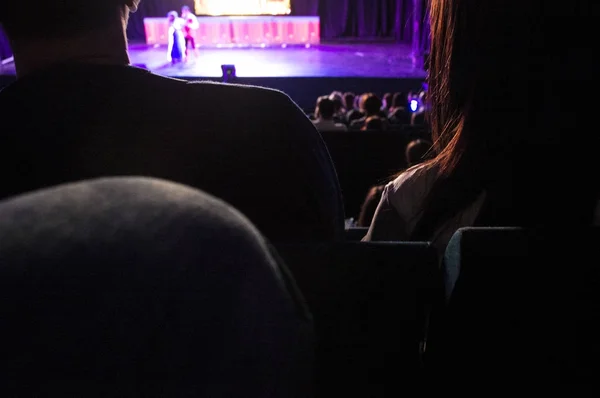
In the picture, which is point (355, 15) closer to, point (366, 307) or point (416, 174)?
point (416, 174)

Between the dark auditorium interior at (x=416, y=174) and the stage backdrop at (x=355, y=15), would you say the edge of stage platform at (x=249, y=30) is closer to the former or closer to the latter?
the stage backdrop at (x=355, y=15)

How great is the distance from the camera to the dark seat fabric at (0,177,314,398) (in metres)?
0.25

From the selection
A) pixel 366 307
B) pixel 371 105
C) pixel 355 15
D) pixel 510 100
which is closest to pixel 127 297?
pixel 366 307

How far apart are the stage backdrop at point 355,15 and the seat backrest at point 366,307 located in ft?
32.8

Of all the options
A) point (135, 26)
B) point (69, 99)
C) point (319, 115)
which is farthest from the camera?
point (135, 26)

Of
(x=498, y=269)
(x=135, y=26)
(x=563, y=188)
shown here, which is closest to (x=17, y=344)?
(x=498, y=269)

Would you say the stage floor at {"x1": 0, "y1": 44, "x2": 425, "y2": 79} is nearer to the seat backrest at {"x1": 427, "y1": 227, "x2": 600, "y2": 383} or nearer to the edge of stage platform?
the edge of stage platform

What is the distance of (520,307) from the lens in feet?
2.32

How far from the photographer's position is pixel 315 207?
857mm

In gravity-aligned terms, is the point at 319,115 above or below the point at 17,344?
below

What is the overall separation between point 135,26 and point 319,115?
25.9 feet

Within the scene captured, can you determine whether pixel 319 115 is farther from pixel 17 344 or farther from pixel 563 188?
pixel 17 344

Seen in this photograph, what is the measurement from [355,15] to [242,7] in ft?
7.38

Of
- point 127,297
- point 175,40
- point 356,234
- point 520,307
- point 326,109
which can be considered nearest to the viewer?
point 127,297
